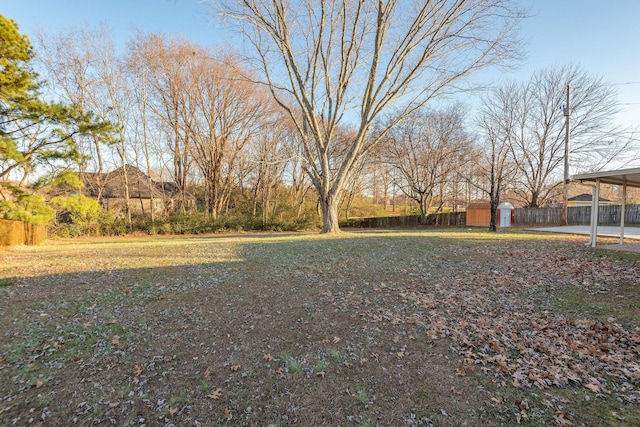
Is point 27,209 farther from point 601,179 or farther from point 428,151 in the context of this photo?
point 428,151

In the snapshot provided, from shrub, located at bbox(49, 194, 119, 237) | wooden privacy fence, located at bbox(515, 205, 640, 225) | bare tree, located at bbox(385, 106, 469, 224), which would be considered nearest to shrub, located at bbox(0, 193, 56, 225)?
shrub, located at bbox(49, 194, 119, 237)

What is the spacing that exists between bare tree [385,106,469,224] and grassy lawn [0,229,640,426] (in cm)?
1833

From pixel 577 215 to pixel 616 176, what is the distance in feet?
55.9

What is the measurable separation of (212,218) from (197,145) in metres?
5.34

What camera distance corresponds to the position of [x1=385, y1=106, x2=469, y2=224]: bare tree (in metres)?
23.1

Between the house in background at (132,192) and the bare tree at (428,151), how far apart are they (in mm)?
17302

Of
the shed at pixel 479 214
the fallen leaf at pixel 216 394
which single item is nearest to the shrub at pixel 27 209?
the fallen leaf at pixel 216 394

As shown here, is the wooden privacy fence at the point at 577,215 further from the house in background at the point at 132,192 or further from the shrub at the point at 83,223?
the shrub at the point at 83,223

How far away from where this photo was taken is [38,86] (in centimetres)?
955

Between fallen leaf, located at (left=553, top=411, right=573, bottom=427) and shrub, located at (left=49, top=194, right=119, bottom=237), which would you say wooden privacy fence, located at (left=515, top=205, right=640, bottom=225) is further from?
shrub, located at (left=49, top=194, right=119, bottom=237)

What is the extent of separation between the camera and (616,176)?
24.7 feet

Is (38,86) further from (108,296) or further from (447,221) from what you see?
(447,221)

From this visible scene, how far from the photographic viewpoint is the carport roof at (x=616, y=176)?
6712 mm

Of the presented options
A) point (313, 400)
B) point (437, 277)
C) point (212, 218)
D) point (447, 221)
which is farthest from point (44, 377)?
point (447, 221)
